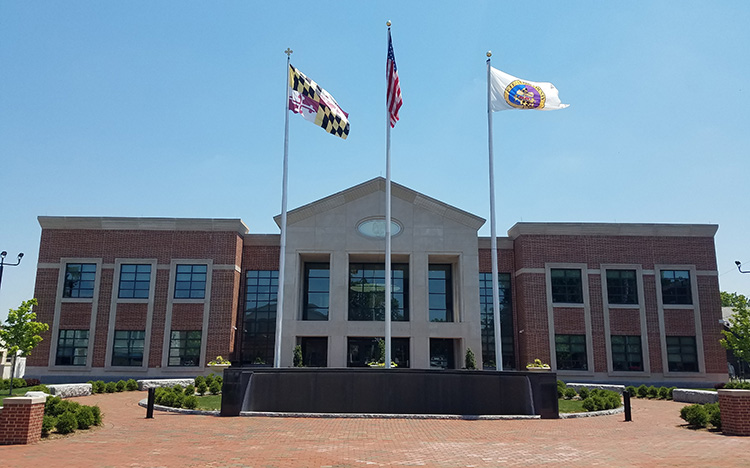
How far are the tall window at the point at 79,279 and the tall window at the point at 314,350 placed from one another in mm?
13381

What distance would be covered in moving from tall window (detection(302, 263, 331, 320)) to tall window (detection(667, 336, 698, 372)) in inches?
824

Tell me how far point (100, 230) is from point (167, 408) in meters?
20.1

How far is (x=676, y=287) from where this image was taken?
35312mm

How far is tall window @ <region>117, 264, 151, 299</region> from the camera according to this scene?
3481 centimetres

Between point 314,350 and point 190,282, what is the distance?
8.66m

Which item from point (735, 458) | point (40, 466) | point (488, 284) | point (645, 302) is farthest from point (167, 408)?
point (645, 302)

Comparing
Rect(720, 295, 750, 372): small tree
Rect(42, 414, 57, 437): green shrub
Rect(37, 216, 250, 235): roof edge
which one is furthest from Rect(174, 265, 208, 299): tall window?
Rect(720, 295, 750, 372): small tree

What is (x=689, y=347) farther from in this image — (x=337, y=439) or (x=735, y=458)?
(x=337, y=439)

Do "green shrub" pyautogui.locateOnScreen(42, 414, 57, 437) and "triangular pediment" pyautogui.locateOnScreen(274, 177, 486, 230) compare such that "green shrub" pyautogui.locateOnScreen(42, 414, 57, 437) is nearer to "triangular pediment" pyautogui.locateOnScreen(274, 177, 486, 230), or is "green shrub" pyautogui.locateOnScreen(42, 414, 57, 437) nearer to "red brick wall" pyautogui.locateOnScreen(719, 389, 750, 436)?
"red brick wall" pyautogui.locateOnScreen(719, 389, 750, 436)

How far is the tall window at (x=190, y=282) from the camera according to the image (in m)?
34.8

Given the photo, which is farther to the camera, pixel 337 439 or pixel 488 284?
pixel 488 284

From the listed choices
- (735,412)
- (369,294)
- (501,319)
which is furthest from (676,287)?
(735,412)

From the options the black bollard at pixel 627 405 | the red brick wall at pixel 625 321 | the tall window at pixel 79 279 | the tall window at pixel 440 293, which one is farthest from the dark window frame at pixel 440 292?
the tall window at pixel 79 279

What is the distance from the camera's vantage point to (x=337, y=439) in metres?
12.9
